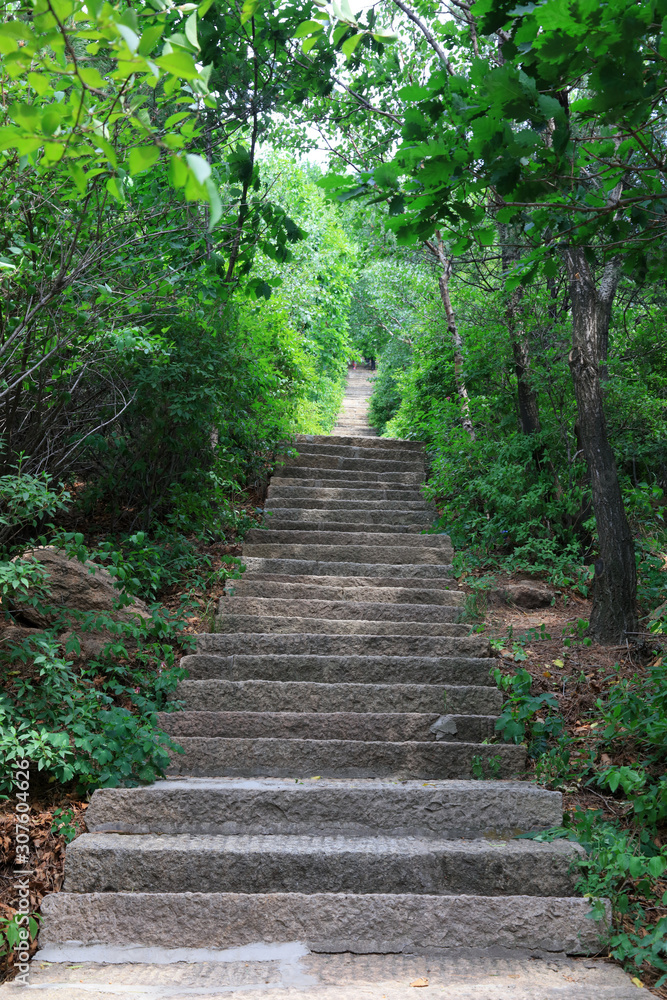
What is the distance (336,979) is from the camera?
240 centimetres

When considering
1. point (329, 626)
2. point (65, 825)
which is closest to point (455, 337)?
point (329, 626)

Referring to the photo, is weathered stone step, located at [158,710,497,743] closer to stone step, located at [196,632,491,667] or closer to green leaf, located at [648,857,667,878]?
stone step, located at [196,632,491,667]

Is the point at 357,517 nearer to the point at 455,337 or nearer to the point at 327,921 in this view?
the point at 455,337

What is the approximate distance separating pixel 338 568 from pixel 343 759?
7.44 ft

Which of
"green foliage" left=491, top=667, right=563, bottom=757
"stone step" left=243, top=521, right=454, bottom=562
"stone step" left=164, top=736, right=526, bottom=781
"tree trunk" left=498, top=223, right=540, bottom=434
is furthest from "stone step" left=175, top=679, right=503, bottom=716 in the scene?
"tree trunk" left=498, top=223, right=540, bottom=434

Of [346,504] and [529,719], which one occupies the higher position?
[346,504]

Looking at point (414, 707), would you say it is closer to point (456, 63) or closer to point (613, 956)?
point (613, 956)

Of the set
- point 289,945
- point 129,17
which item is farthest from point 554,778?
point 129,17

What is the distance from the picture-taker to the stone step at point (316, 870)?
2832 millimetres

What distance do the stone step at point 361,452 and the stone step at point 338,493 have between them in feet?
2.68

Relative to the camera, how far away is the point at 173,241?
4.14 metres

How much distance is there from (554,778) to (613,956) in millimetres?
989

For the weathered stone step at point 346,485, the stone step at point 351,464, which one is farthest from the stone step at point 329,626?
the stone step at point 351,464
